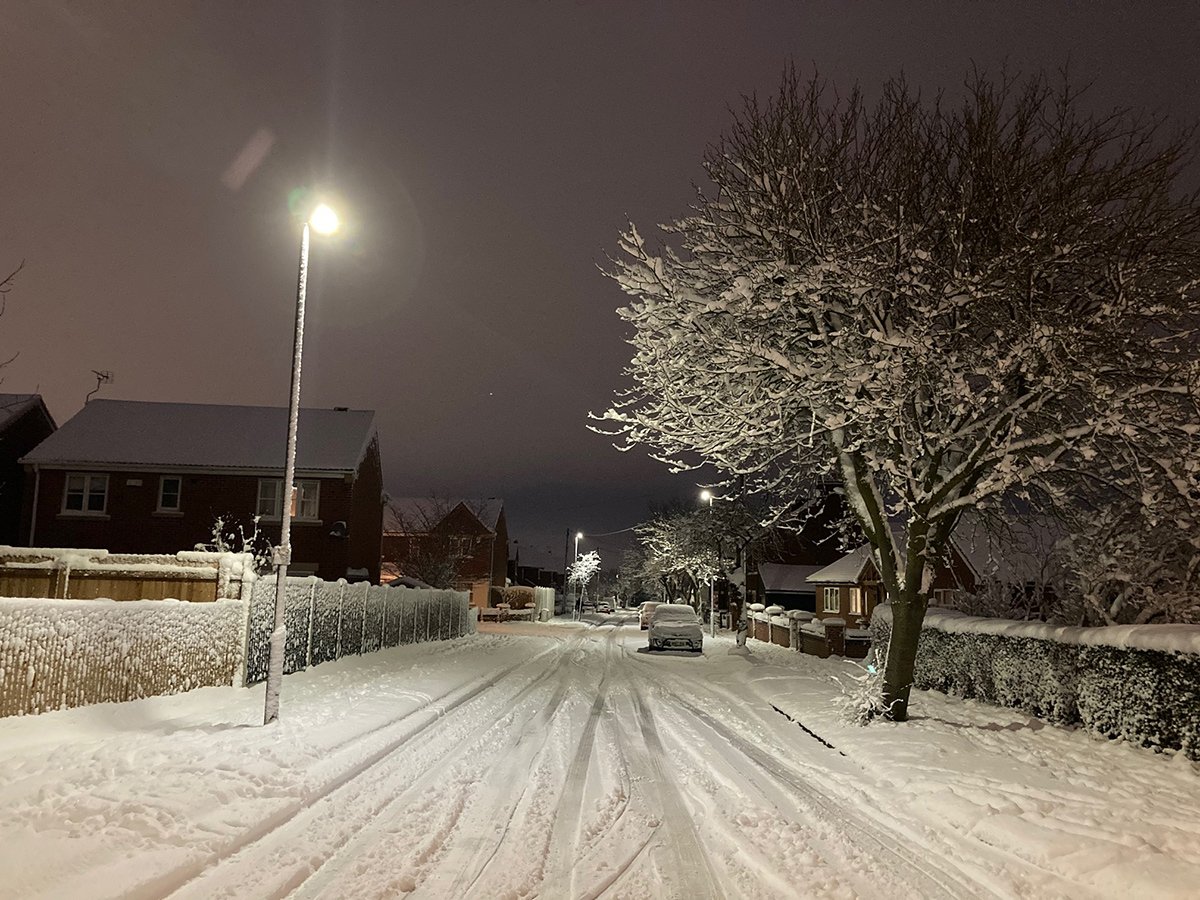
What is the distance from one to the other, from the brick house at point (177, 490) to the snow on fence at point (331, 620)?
8061mm

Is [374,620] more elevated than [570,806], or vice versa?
[374,620]

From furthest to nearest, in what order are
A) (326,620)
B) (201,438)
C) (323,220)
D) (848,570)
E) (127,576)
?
(848,570)
(201,438)
(326,620)
(127,576)
(323,220)

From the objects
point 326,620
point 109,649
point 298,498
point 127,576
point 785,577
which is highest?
point 298,498

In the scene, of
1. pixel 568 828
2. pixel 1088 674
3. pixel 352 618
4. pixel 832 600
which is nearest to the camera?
pixel 568 828

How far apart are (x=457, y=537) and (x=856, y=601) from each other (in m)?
31.9

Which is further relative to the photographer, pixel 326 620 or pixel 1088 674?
pixel 326 620

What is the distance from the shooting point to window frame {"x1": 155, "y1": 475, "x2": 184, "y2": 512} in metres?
36.5

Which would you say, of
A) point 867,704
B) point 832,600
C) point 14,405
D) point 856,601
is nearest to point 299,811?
point 867,704

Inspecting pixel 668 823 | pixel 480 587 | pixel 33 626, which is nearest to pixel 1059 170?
pixel 668 823

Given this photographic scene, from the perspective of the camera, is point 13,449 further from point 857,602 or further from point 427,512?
point 857,602

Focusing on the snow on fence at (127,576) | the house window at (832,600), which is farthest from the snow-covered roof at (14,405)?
the house window at (832,600)

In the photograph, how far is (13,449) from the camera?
37.2 metres

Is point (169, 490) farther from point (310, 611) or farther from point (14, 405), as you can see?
point (310, 611)

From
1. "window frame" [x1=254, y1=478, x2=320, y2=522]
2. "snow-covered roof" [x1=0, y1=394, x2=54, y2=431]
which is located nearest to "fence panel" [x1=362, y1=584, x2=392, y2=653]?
"window frame" [x1=254, y1=478, x2=320, y2=522]
